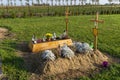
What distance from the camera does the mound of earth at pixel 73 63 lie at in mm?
10008

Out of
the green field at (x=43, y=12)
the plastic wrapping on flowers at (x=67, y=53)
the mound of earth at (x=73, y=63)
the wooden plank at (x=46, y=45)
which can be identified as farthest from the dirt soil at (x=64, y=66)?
the green field at (x=43, y=12)

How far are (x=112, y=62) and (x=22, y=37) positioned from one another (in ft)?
19.6

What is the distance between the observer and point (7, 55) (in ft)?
37.3

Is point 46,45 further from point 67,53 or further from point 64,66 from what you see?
point 64,66

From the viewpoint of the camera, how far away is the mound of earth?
10.0 metres

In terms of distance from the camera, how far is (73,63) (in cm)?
1056

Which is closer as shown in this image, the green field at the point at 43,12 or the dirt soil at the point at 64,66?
the dirt soil at the point at 64,66

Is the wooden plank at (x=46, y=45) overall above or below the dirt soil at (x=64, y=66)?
above

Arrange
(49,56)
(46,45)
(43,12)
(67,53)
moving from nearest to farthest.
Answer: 1. (49,56)
2. (67,53)
3. (46,45)
4. (43,12)

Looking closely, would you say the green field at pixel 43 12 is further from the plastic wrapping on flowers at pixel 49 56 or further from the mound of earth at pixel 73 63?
the plastic wrapping on flowers at pixel 49 56

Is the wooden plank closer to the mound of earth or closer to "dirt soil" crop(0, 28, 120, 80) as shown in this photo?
"dirt soil" crop(0, 28, 120, 80)

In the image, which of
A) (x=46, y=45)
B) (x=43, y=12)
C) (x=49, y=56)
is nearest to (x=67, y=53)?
(x=49, y=56)

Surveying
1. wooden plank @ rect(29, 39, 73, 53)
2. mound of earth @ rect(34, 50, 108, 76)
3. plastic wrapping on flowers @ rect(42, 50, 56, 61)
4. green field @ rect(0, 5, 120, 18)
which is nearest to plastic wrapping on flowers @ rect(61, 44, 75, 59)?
mound of earth @ rect(34, 50, 108, 76)

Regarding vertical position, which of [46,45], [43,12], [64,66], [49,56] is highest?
[43,12]
